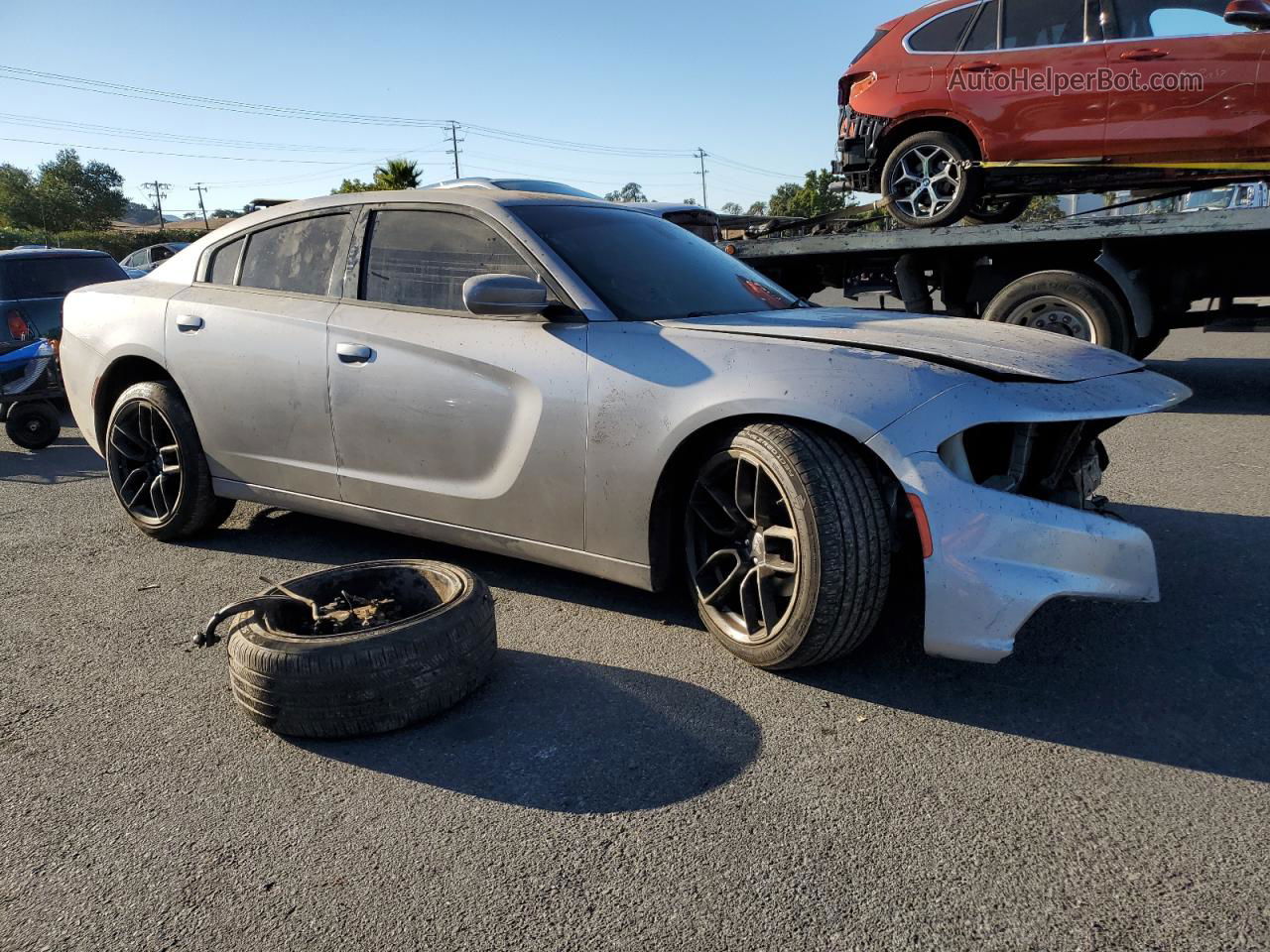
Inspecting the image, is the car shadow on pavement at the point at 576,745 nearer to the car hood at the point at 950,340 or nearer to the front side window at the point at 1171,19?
the car hood at the point at 950,340

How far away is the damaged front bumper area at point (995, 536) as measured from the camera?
259cm

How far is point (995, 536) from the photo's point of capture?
260 centimetres

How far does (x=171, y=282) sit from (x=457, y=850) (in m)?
3.49

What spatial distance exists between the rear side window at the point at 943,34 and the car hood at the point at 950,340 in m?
5.37

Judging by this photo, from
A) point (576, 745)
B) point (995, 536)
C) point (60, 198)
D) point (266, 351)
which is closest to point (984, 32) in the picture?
point (266, 351)

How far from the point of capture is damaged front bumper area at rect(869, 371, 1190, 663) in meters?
2.59

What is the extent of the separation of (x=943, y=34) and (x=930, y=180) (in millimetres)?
1167

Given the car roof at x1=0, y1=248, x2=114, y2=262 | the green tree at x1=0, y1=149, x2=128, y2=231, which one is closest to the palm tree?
the car roof at x1=0, y1=248, x2=114, y2=262

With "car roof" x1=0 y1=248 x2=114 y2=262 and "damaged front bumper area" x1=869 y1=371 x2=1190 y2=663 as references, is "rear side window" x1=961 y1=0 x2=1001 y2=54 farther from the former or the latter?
"car roof" x1=0 y1=248 x2=114 y2=262

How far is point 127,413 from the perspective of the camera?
455cm

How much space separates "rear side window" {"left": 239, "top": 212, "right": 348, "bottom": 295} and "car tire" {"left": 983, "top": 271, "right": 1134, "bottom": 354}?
5053 millimetres

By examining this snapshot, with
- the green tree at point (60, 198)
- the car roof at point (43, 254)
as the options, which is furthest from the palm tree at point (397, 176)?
the green tree at point (60, 198)

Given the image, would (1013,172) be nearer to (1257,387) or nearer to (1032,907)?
(1257,387)

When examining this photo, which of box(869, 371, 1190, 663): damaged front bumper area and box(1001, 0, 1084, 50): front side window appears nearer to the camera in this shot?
box(869, 371, 1190, 663): damaged front bumper area
